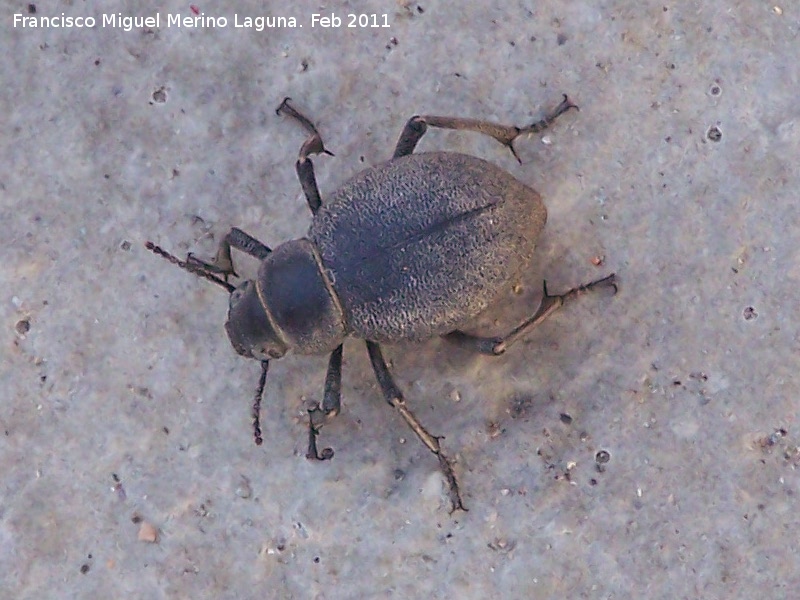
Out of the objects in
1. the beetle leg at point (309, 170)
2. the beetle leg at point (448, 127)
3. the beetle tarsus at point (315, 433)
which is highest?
the beetle leg at point (448, 127)

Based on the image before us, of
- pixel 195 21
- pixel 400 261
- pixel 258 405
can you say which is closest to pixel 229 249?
pixel 258 405

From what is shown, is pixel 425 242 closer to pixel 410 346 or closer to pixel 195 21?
pixel 410 346

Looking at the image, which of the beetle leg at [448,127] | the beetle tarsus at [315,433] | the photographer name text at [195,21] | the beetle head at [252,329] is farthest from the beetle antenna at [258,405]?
the photographer name text at [195,21]

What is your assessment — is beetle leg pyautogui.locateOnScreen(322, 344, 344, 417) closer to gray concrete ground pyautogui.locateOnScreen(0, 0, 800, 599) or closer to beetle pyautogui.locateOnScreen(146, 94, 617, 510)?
beetle pyautogui.locateOnScreen(146, 94, 617, 510)

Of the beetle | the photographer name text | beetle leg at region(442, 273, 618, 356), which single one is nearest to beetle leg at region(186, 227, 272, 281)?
the beetle

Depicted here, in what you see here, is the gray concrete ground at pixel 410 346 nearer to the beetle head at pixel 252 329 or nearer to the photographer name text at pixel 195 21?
the photographer name text at pixel 195 21

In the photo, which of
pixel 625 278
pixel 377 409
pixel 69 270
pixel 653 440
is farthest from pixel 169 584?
pixel 625 278
